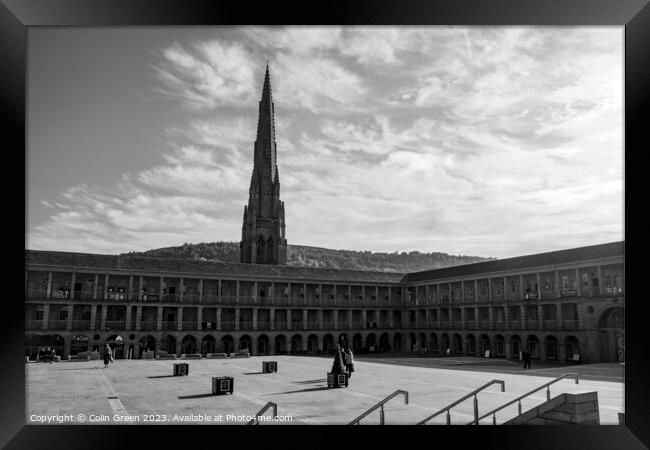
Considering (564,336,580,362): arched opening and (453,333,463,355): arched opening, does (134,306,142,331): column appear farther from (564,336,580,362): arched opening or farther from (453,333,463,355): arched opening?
(564,336,580,362): arched opening

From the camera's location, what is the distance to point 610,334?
125ft

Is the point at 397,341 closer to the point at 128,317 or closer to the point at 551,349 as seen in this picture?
the point at 551,349

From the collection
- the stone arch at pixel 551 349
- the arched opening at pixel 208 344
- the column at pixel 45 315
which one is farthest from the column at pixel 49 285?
the stone arch at pixel 551 349

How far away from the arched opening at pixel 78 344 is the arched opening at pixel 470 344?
3562cm

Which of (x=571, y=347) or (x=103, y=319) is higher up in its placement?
(x=103, y=319)

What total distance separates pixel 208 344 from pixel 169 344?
377cm

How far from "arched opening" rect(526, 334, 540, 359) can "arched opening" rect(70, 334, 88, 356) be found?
3825 centimetres

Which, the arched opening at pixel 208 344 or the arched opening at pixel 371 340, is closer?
the arched opening at pixel 208 344

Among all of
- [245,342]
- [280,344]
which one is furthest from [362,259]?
[245,342]

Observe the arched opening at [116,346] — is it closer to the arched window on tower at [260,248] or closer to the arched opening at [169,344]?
the arched opening at [169,344]

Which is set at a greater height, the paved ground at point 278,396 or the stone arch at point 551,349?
the paved ground at point 278,396

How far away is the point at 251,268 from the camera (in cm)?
5428

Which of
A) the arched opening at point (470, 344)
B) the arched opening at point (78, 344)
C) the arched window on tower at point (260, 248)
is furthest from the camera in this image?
the arched window on tower at point (260, 248)

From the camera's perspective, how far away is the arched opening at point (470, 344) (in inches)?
2010
